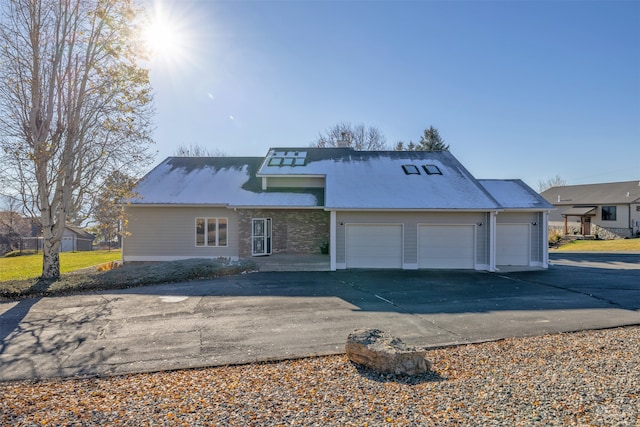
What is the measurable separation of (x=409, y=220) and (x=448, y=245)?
6.69ft

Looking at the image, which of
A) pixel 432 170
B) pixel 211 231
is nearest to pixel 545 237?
pixel 432 170

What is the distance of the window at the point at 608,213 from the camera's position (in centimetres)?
3481

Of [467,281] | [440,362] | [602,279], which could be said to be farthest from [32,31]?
[602,279]

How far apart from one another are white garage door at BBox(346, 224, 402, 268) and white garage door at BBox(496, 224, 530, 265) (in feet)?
16.0

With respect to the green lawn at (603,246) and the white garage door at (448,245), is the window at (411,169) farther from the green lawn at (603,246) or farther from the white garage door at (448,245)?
the green lawn at (603,246)

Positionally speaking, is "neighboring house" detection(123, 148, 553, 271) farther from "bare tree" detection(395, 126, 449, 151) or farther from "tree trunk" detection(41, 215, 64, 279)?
"bare tree" detection(395, 126, 449, 151)

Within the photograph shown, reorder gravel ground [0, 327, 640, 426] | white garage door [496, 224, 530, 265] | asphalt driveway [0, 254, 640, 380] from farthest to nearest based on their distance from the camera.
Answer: white garage door [496, 224, 530, 265]
asphalt driveway [0, 254, 640, 380]
gravel ground [0, 327, 640, 426]

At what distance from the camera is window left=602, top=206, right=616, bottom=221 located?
34.8 metres

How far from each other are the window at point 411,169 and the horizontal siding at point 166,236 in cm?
901

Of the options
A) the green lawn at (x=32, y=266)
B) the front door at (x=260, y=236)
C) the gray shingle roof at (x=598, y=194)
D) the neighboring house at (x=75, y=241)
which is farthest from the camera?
the neighboring house at (x=75, y=241)

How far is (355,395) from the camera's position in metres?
4.08

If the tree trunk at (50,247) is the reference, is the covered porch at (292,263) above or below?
below

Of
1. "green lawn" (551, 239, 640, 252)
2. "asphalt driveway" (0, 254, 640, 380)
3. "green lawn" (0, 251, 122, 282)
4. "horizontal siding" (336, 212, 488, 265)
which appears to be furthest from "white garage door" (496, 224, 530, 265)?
"green lawn" (0, 251, 122, 282)

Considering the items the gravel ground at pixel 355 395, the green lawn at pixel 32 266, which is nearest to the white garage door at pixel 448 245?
the gravel ground at pixel 355 395
